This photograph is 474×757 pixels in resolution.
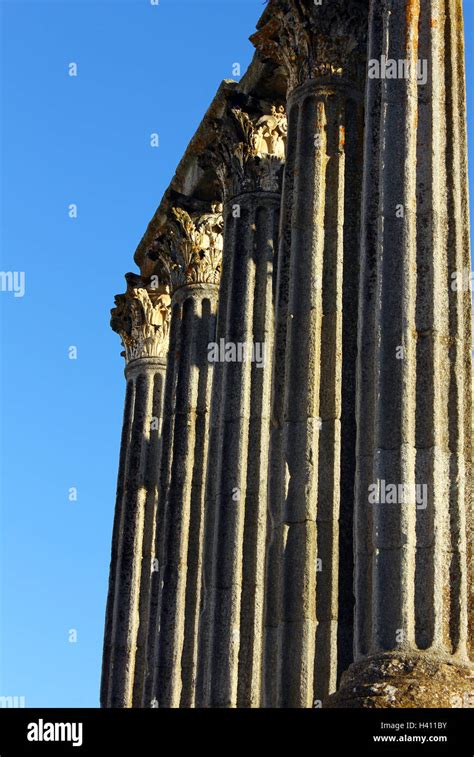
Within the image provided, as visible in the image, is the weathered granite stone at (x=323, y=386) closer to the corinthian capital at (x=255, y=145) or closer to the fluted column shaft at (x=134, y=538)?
the corinthian capital at (x=255, y=145)

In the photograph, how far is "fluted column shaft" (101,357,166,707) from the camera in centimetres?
4072

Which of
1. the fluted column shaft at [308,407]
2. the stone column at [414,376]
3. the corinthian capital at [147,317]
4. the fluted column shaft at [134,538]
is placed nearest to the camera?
the stone column at [414,376]

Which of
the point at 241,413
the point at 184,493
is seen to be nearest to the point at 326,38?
the point at 241,413

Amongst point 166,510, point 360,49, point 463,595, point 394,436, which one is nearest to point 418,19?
point 360,49

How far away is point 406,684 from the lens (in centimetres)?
2028

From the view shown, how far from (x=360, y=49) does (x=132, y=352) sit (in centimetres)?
1719

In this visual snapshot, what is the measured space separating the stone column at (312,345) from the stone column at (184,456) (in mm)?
9514

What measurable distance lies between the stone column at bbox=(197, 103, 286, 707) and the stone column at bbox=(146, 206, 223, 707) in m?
2.80

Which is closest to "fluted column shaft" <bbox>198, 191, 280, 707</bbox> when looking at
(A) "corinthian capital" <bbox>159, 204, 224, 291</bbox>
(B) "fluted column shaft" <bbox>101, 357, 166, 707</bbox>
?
(A) "corinthian capital" <bbox>159, 204, 224, 291</bbox>

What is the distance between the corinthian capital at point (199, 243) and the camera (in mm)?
39156

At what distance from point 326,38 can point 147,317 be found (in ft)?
53.4

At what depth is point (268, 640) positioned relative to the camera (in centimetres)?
2544

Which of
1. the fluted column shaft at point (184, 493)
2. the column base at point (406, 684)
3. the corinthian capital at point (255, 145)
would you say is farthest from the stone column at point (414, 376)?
the fluted column shaft at point (184, 493)

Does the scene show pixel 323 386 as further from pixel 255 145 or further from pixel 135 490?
pixel 135 490
